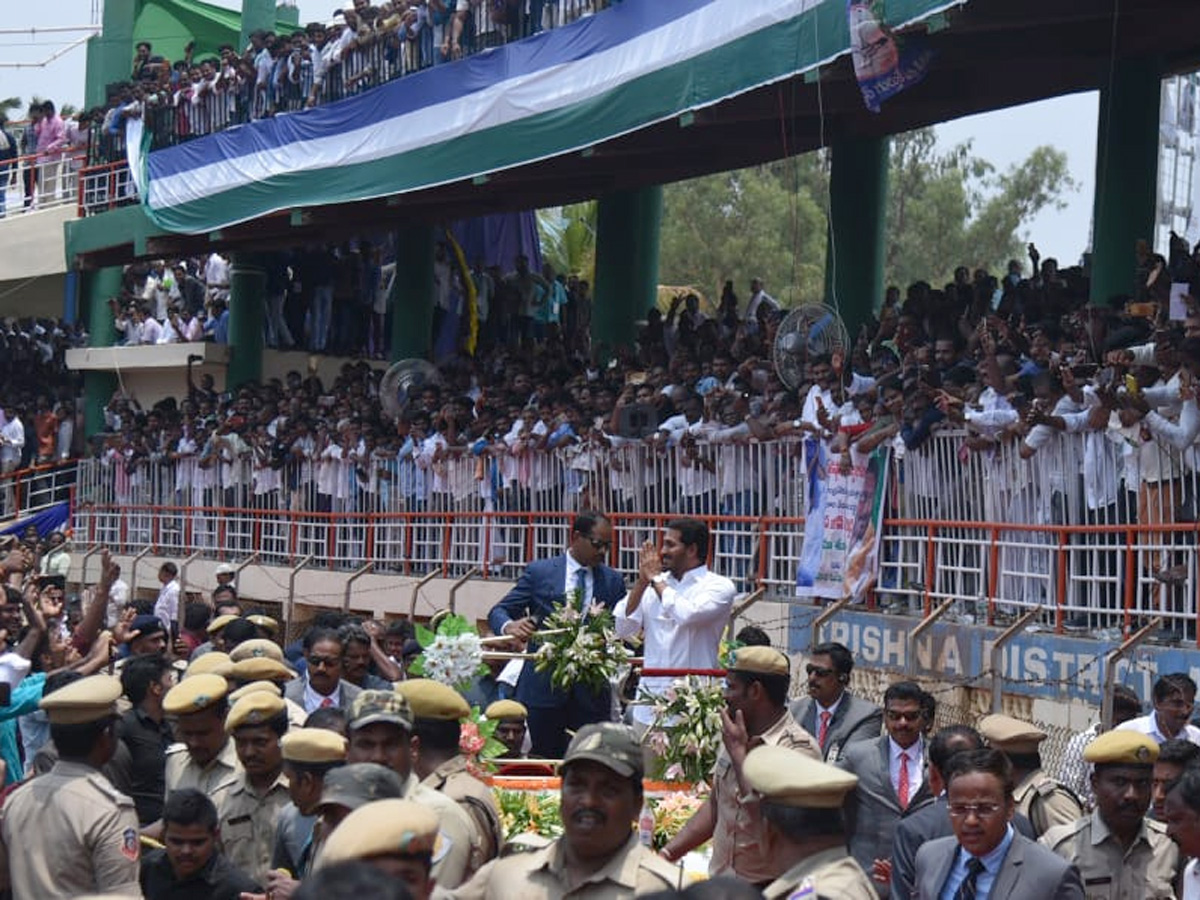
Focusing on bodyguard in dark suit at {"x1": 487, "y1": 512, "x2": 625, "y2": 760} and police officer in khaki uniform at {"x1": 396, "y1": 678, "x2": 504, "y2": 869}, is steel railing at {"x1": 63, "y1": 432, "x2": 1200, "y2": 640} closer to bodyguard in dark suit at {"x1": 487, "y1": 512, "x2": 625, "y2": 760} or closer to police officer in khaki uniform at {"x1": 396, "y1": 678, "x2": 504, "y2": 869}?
bodyguard in dark suit at {"x1": 487, "y1": 512, "x2": 625, "y2": 760}

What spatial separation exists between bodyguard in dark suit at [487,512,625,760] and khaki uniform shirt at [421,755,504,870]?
384 centimetres

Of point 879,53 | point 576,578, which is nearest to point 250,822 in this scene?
point 576,578

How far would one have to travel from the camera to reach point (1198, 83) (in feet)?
74.9

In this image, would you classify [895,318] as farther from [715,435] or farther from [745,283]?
[745,283]

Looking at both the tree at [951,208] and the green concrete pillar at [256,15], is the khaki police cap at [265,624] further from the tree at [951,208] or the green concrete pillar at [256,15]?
the tree at [951,208]

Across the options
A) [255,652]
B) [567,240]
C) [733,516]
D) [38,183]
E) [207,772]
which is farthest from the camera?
[567,240]

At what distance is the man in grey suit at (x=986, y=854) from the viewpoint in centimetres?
599

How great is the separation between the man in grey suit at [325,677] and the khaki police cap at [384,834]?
4723 mm

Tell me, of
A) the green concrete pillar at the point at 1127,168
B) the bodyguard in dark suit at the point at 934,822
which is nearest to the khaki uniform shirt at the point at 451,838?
the bodyguard in dark suit at the point at 934,822

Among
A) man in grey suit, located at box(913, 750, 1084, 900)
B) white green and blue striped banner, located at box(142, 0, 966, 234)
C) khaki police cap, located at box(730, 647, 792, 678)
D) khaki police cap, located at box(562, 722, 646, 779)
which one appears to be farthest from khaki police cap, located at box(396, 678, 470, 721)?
white green and blue striped banner, located at box(142, 0, 966, 234)

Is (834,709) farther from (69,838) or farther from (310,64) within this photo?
(310,64)

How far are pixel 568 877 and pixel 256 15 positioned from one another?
3117 centimetres

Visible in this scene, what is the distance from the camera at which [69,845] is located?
6176 millimetres

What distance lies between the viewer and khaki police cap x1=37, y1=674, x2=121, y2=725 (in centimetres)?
650
